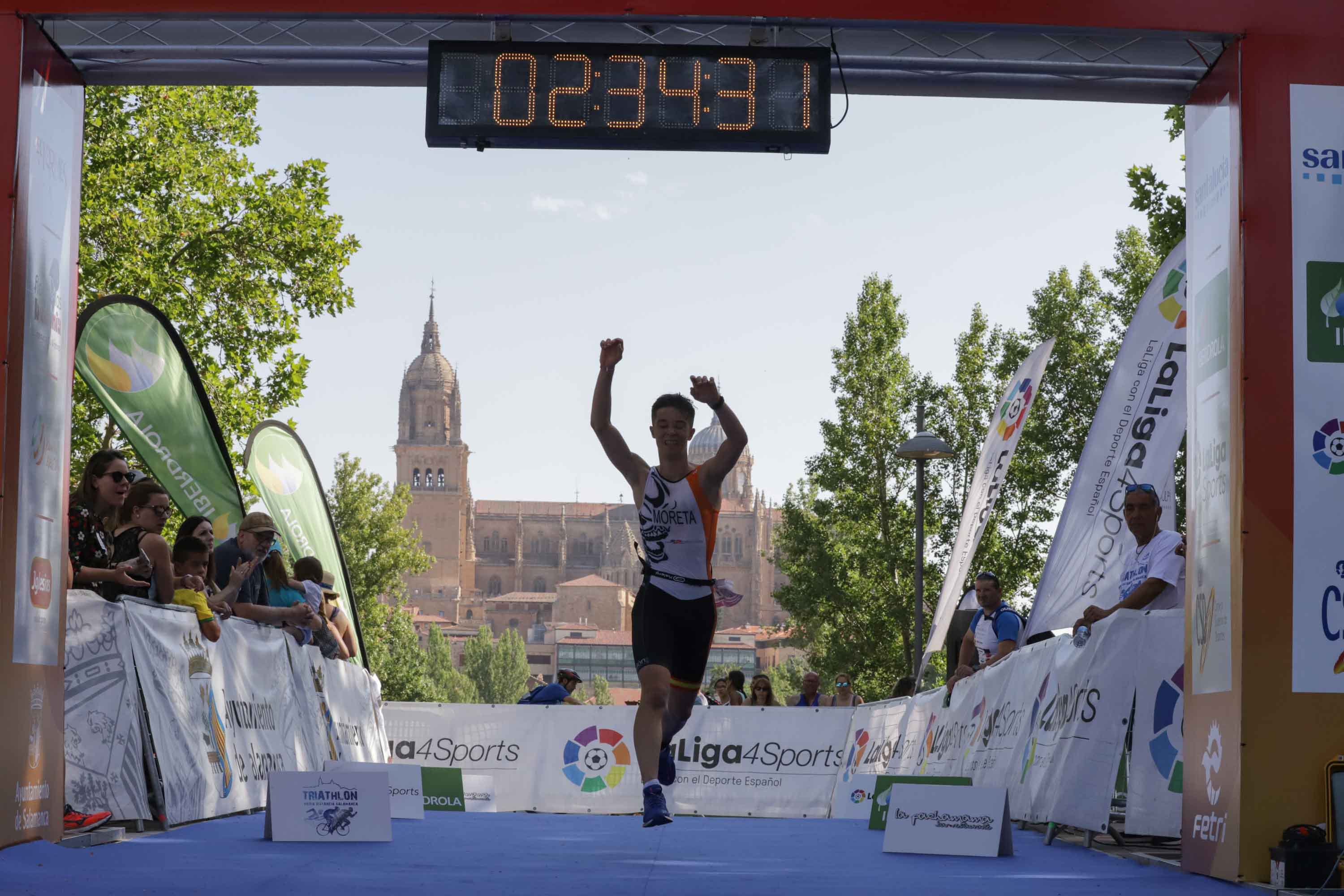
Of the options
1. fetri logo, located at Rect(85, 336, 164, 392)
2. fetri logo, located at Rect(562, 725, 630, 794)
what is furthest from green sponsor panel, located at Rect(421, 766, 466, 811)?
fetri logo, located at Rect(562, 725, 630, 794)

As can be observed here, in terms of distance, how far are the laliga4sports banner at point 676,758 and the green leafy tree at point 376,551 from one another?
3868 cm

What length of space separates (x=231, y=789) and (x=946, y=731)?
19.8 ft

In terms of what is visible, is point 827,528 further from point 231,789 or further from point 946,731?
point 231,789

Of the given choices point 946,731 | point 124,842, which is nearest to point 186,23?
point 124,842

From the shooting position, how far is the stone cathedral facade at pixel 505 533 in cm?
18738

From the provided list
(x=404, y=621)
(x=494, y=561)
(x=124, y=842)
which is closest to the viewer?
(x=124, y=842)

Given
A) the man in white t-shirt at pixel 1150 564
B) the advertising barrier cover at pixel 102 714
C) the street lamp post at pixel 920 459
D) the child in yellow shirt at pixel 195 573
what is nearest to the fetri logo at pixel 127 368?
the child in yellow shirt at pixel 195 573

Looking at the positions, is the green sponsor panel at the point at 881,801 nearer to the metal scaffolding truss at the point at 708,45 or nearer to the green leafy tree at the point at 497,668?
the metal scaffolding truss at the point at 708,45

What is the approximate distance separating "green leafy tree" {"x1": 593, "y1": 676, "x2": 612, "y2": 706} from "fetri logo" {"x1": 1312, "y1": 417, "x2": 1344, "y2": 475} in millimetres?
123022

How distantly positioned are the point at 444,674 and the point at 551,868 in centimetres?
11848

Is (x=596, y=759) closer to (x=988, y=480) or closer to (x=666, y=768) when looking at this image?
(x=988, y=480)

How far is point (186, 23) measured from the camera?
279 inches

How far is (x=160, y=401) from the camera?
13.3 meters

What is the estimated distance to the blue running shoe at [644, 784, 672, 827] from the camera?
6.35 meters
